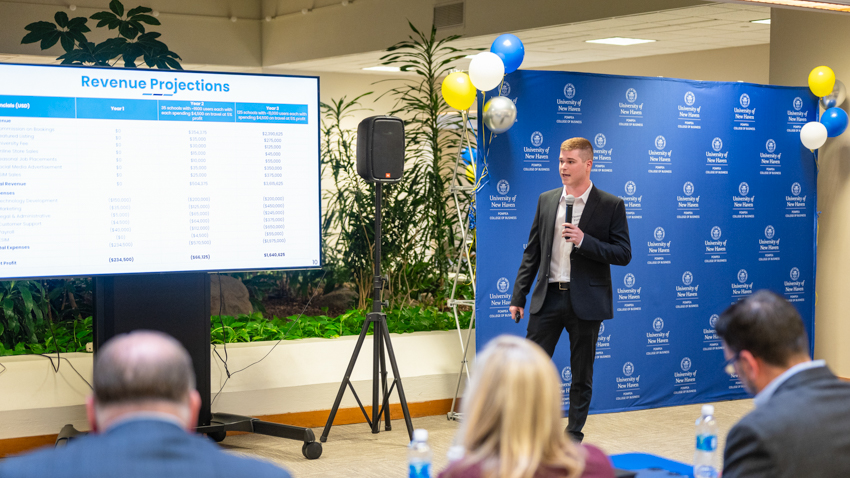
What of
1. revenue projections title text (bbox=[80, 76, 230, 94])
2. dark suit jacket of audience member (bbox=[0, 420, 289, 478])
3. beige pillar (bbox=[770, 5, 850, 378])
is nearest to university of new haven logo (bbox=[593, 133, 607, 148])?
beige pillar (bbox=[770, 5, 850, 378])

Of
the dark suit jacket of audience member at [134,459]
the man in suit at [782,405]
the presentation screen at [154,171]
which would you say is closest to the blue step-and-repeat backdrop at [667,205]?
the presentation screen at [154,171]

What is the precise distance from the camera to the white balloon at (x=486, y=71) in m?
4.84

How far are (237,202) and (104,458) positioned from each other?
3362 mm

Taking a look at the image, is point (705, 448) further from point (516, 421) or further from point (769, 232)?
point (769, 232)

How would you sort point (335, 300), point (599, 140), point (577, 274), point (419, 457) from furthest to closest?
point (335, 300), point (599, 140), point (577, 274), point (419, 457)

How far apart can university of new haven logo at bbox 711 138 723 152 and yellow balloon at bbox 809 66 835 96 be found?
0.86 m

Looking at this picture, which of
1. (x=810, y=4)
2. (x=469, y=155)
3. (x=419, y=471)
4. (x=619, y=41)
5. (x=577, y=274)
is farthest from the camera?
(x=619, y=41)

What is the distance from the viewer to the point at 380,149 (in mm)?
4941

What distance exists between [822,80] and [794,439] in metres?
5.09

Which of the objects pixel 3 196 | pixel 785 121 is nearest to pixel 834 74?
pixel 785 121

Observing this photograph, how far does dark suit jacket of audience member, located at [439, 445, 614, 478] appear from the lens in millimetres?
1516

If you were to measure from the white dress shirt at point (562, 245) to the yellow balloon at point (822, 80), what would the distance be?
253 cm

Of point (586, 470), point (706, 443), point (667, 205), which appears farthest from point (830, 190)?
point (586, 470)

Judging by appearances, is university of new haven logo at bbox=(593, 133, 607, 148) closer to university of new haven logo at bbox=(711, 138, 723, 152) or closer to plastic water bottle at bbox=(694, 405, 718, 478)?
university of new haven logo at bbox=(711, 138, 723, 152)
